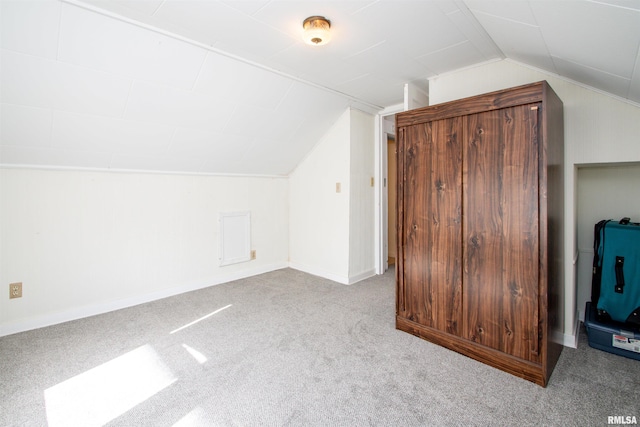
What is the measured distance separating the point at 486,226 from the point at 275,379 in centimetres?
160

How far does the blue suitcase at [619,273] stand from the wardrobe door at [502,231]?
83cm

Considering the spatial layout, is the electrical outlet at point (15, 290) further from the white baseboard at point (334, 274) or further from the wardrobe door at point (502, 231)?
the wardrobe door at point (502, 231)

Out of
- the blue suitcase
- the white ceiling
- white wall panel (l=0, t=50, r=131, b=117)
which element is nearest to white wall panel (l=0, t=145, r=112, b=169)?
the white ceiling

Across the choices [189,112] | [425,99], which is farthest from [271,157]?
[425,99]

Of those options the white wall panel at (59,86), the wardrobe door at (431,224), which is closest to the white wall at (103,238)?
the white wall panel at (59,86)

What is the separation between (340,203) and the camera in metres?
3.66

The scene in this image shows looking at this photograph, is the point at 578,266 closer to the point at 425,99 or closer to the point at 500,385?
the point at 500,385

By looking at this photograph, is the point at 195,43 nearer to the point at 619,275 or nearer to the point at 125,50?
the point at 125,50

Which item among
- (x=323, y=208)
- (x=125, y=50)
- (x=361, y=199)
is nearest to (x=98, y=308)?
(x=125, y=50)

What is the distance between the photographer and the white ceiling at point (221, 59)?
1621mm

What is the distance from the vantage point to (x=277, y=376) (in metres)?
1.82

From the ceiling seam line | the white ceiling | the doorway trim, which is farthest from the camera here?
the doorway trim

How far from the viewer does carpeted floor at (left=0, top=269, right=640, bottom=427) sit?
1499mm

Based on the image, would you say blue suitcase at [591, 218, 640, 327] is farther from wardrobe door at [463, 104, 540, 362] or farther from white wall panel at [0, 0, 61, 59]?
white wall panel at [0, 0, 61, 59]
